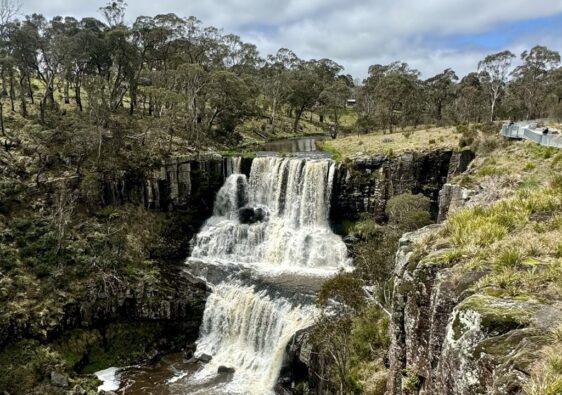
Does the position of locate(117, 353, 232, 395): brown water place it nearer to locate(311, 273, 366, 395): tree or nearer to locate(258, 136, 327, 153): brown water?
locate(311, 273, 366, 395): tree

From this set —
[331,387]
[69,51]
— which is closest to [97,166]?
[69,51]

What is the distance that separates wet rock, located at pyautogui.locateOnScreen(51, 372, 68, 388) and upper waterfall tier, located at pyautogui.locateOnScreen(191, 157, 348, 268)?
1351 centimetres

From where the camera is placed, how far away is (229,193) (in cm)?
3878

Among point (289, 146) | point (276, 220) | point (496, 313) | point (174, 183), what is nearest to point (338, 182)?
point (276, 220)

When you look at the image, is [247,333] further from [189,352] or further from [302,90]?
[302,90]

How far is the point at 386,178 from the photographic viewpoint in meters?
34.5

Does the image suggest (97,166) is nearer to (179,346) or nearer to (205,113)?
(179,346)

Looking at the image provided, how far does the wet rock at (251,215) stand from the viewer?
36719 millimetres

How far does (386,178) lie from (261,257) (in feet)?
37.6

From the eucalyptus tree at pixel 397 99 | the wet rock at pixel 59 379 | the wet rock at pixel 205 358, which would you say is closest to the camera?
the wet rock at pixel 59 379

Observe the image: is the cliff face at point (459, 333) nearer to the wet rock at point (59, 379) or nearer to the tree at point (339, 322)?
the tree at point (339, 322)

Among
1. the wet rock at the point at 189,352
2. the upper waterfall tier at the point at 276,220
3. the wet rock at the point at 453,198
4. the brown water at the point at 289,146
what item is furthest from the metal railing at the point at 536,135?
the brown water at the point at 289,146

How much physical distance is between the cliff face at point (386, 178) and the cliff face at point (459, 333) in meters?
23.0

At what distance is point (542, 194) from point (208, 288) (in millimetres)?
21945
